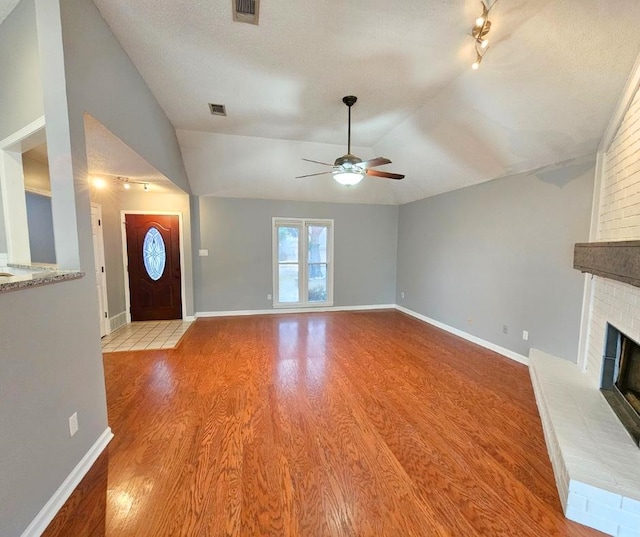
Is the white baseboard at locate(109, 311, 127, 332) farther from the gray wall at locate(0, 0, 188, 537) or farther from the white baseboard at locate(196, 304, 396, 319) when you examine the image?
the gray wall at locate(0, 0, 188, 537)

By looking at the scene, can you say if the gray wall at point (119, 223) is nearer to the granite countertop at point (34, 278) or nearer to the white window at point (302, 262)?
the white window at point (302, 262)

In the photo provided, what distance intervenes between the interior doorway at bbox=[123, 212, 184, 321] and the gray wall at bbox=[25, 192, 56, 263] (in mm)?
1409

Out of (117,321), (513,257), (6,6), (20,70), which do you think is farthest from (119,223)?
(513,257)

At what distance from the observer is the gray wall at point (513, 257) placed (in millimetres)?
2979

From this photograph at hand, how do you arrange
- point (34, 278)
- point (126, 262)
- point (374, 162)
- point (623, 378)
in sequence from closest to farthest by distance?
point (34, 278) → point (623, 378) → point (374, 162) → point (126, 262)

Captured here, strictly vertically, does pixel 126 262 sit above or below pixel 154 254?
below

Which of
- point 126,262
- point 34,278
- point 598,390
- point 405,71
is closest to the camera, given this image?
point 34,278

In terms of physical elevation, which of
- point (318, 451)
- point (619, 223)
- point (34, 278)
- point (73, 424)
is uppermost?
point (619, 223)

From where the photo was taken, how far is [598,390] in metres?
2.40

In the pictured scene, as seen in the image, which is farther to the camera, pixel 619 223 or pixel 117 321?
pixel 117 321

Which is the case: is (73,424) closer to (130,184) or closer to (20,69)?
(20,69)

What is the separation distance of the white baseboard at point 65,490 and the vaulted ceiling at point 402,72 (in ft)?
10.0

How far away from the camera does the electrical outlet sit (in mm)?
1647

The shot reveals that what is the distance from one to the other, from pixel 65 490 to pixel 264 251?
4502 millimetres
